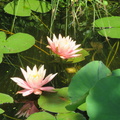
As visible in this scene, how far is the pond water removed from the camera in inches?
62.7

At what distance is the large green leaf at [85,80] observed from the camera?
129 centimetres

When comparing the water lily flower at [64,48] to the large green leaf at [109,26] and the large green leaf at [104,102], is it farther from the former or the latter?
the large green leaf at [104,102]

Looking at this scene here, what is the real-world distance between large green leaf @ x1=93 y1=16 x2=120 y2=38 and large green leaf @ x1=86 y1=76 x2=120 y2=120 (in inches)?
44.7

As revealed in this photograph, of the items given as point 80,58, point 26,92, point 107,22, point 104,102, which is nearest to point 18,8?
point 107,22

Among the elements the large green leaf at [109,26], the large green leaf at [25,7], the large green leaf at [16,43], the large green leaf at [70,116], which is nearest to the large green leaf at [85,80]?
the large green leaf at [70,116]

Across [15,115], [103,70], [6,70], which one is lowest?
[15,115]

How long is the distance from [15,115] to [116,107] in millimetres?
535

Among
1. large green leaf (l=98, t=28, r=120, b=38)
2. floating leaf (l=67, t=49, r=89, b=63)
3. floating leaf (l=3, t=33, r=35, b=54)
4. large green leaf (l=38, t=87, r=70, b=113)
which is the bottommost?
large green leaf (l=38, t=87, r=70, b=113)

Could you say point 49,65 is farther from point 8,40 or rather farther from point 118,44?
point 118,44

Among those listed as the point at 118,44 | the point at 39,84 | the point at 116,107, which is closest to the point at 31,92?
the point at 39,84

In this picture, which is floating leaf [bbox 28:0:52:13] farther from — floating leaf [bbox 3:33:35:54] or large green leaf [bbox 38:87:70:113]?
large green leaf [bbox 38:87:70:113]

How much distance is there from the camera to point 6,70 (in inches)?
68.8

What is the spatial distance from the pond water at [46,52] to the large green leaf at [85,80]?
284 mm

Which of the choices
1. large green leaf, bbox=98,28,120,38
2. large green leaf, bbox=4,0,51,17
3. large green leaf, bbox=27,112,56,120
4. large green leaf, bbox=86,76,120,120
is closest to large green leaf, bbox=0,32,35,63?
large green leaf, bbox=4,0,51,17
